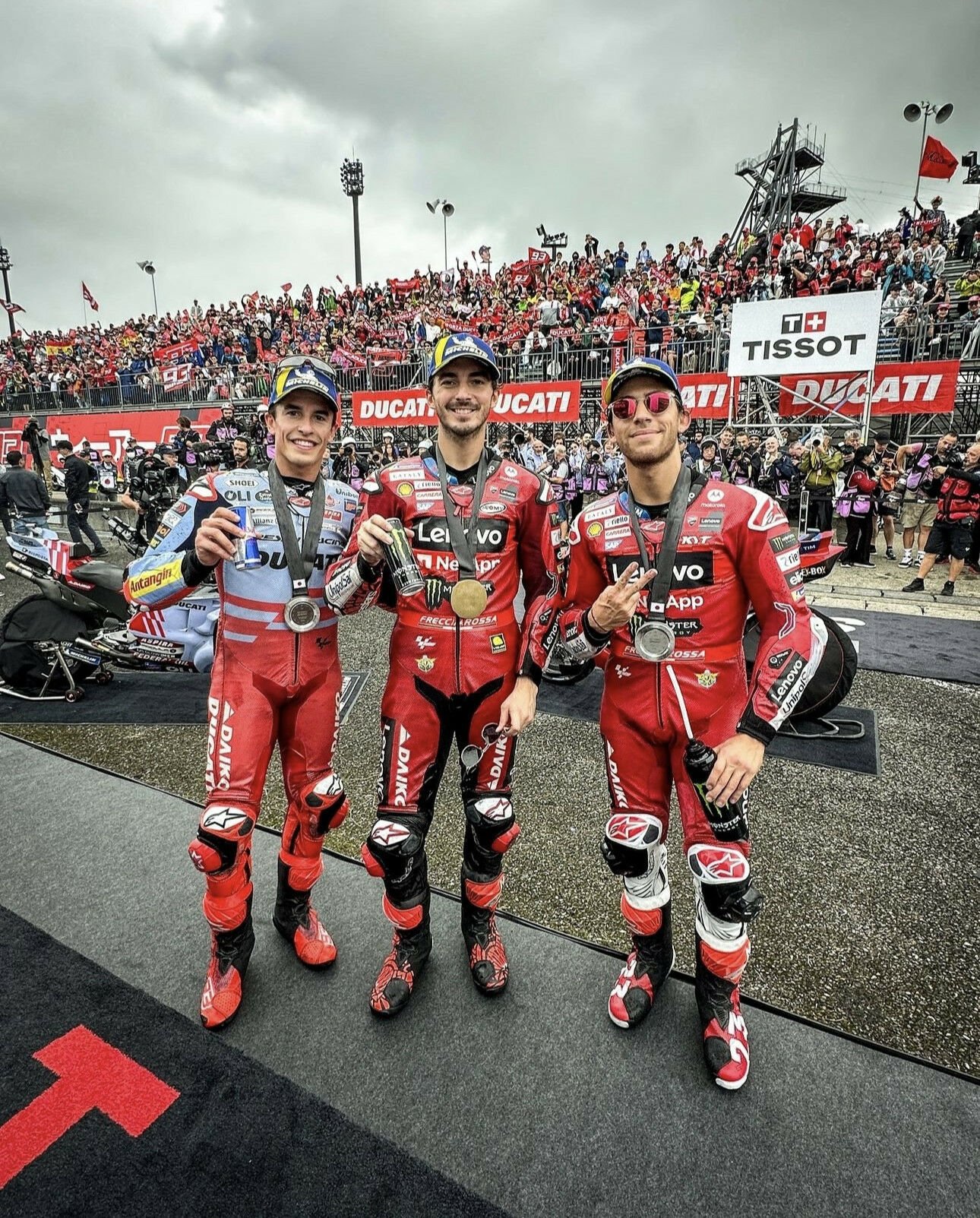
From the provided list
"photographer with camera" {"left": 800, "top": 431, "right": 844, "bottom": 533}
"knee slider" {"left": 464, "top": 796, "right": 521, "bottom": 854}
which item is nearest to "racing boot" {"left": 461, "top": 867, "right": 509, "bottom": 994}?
"knee slider" {"left": 464, "top": 796, "right": 521, "bottom": 854}

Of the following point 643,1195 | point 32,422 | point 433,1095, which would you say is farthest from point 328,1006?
point 32,422

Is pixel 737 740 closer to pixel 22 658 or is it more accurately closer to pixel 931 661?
pixel 931 661

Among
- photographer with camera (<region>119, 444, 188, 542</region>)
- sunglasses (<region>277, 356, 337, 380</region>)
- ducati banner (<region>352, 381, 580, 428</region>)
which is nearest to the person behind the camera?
sunglasses (<region>277, 356, 337, 380</region>)

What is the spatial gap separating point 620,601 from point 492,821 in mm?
1045

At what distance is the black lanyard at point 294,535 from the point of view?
8.46 feet

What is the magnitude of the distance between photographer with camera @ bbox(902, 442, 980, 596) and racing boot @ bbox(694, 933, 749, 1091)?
763cm

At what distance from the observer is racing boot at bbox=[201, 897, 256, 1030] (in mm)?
2406

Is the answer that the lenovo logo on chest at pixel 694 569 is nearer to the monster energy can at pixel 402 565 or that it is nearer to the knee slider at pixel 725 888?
the monster energy can at pixel 402 565

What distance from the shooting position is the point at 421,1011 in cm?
247

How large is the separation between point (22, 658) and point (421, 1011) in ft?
16.0

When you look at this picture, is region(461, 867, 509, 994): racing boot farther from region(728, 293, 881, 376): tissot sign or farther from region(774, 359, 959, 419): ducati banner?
region(774, 359, 959, 419): ducati banner

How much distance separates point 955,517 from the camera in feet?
26.6

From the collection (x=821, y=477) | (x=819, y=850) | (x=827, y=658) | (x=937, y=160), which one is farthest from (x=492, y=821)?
(x=937, y=160)

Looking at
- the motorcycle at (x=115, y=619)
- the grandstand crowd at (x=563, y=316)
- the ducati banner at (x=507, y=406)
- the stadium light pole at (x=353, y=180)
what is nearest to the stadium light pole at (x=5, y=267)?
the grandstand crowd at (x=563, y=316)
